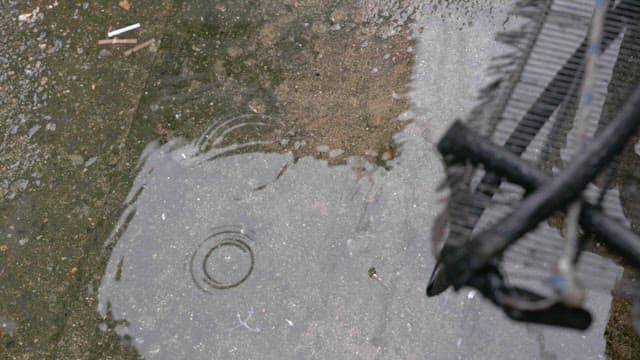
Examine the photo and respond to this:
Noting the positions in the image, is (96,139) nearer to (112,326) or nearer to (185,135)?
(185,135)

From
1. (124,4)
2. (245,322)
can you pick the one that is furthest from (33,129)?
(245,322)

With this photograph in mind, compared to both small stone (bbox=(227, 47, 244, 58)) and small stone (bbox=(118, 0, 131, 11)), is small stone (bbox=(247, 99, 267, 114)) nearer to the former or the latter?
small stone (bbox=(227, 47, 244, 58))

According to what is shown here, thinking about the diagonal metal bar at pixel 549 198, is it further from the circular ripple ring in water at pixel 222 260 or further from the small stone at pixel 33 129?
the small stone at pixel 33 129

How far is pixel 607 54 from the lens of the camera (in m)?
3.31

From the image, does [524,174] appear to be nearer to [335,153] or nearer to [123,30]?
[335,153]

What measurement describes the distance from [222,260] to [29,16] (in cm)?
216

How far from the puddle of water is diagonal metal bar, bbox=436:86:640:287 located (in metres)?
1.59

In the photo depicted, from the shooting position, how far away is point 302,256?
3.39 meters

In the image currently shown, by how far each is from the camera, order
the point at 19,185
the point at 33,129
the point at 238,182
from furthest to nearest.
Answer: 1. the point at 33,129
2. the point at 19,185
3. the point at 238,182

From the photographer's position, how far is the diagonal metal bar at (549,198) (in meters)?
1.64

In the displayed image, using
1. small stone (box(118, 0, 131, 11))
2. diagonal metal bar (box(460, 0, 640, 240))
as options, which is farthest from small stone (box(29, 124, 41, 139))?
diagonal metal bar (box(460, 0, 640, 240))

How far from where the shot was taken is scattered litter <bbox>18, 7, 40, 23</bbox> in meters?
4.09

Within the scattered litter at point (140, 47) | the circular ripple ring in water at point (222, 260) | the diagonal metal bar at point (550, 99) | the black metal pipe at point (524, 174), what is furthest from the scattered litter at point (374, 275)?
the scattered litter at point (140, 47)

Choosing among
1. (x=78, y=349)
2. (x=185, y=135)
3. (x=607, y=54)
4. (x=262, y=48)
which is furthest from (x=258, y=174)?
(x=607, y=54)
